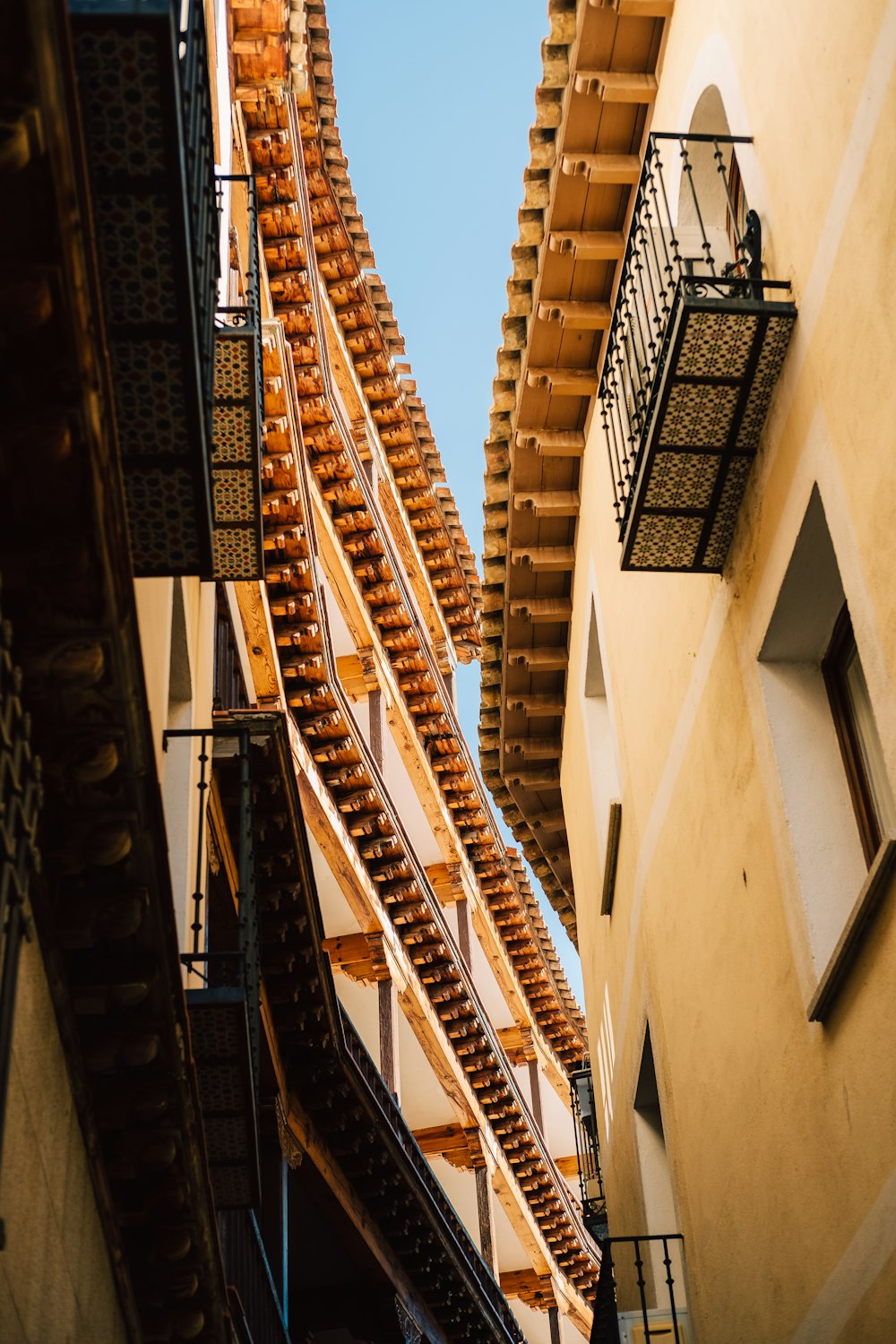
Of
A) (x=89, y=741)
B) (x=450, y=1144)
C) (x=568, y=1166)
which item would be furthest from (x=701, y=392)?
(x=568, y=1166)

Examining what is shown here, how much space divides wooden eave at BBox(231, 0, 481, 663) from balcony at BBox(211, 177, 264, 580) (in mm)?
11910

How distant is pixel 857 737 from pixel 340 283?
19.2m

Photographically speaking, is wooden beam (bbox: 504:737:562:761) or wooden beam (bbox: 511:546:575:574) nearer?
wooden beam (bbox: 511:546:575:574)

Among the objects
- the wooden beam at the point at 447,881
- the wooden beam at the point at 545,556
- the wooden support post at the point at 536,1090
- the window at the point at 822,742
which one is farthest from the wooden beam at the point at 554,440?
the wooden support post at the point at 536,1090

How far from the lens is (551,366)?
38.2 ft

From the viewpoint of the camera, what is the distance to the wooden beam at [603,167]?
33.3ft

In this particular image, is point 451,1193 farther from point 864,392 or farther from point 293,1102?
point 864,392

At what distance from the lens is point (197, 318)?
5.14m

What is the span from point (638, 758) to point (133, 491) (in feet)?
17.8

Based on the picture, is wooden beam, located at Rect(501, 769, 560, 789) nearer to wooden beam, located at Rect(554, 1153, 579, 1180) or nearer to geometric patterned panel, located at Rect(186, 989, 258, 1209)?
geometric patterned panel, located at Rect(186, 989, 258, 1209)

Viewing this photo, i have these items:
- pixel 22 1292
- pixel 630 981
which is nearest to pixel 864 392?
pixel 22 1292

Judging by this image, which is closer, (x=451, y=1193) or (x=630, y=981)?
(x=630, y=981)

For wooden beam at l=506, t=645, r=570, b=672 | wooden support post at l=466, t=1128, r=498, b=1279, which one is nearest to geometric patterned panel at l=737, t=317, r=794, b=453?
wooden beam at l=506, t=645, r=570, b=672

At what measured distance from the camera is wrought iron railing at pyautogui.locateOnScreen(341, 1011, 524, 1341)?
1552 centimetres
